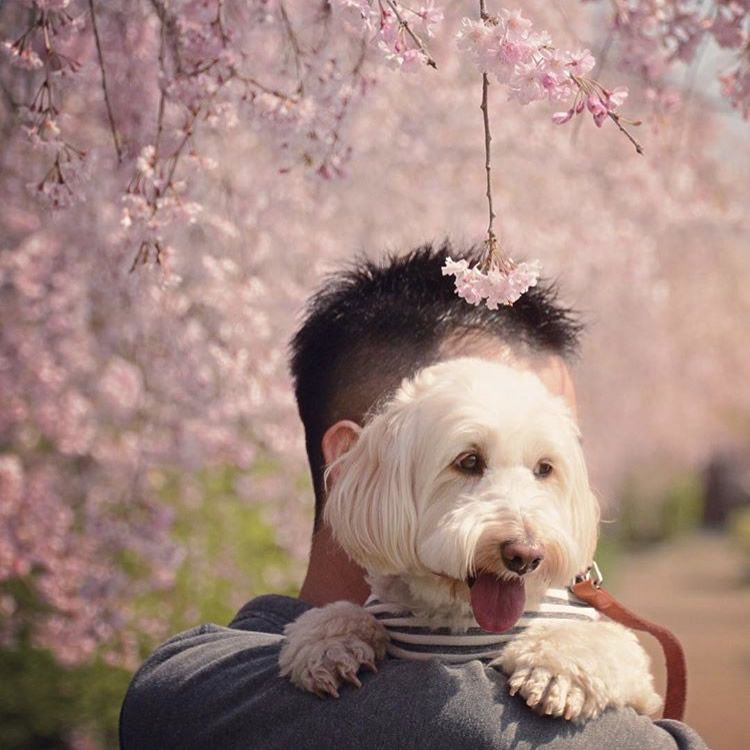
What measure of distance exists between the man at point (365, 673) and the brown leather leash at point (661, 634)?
10.8 inches

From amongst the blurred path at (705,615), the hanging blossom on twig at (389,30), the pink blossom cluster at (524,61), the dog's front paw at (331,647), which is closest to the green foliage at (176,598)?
the blurred path at (705,615)

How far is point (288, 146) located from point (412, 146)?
4.42 meters

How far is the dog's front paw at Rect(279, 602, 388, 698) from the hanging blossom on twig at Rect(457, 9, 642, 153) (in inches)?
36.8

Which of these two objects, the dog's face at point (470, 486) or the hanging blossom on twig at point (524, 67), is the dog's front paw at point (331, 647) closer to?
the dog's face at point (470, 486)

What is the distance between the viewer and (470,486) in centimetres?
217

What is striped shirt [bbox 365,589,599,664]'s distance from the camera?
7.19ft

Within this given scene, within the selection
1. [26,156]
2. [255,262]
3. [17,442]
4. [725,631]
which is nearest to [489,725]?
[26,156]

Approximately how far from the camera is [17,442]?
702 cm

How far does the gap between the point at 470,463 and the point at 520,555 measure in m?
0.22

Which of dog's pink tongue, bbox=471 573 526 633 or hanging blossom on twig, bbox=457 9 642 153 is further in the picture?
hanging blossom on twig, bbox=457 9 642 153

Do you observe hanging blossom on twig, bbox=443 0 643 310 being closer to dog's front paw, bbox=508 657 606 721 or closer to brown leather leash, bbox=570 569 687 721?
brown leather leash, bbox=570 569 687 721

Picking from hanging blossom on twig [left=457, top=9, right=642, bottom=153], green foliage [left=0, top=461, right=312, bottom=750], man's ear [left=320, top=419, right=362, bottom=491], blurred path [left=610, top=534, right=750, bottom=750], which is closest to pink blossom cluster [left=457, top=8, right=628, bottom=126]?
hanging blossom on twig [left=457, top=9, right=642, bottom=153]

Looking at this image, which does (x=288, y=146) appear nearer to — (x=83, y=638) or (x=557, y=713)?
(x=557, y=713)

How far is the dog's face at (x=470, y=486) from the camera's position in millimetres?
2059
